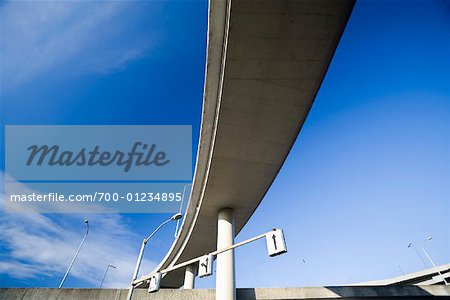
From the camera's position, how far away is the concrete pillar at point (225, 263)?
1346cm

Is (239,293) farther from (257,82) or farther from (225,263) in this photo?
(257,82)

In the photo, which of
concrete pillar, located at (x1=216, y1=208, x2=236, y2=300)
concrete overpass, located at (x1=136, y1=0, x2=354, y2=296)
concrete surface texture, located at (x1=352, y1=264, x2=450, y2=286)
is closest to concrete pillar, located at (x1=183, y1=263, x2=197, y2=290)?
concrete pillar, located at (x1=216, y1=208, x2=236, y2=300)

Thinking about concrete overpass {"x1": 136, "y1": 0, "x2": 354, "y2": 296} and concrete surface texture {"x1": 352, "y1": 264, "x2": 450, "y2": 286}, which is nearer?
concrete overpass {"x1": 136, "y1": 0, "x2": 354, "y2": 296}

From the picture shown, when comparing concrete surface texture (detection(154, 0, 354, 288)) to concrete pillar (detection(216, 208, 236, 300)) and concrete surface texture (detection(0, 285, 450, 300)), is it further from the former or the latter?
concrete surface texture (detection(0, 285, 450, 300))

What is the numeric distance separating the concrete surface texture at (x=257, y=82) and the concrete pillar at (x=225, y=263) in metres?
2.03

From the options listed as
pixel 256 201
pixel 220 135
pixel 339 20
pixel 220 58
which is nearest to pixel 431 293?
pixel 256 201

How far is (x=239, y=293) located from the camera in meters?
17.0

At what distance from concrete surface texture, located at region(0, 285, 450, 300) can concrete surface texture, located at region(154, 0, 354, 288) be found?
7.51 meters

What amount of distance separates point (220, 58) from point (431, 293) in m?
23.6

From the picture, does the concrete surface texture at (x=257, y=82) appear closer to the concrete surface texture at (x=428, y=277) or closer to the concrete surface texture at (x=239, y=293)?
the concrete surface texture at (x=239, y=293)

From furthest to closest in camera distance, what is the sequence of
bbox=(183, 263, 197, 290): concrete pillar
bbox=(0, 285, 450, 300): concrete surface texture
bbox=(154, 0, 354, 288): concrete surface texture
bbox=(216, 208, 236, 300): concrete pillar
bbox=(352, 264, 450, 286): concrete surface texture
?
bbox=(352, 264, 450, 286): concrete surface texture, bbox=(183, 263, 197, 290): concrete pillar, bbox=(0, 285, 450, 300): concrete surface texture, bbox=(216, 208, 236, 300): concrete pillar, bbox=(154, 0, 354, 288): concrete surface texture

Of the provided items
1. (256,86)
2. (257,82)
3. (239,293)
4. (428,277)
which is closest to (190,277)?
(239,293)

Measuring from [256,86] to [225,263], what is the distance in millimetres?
10438

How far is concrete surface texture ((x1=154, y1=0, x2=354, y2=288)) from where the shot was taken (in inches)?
287
